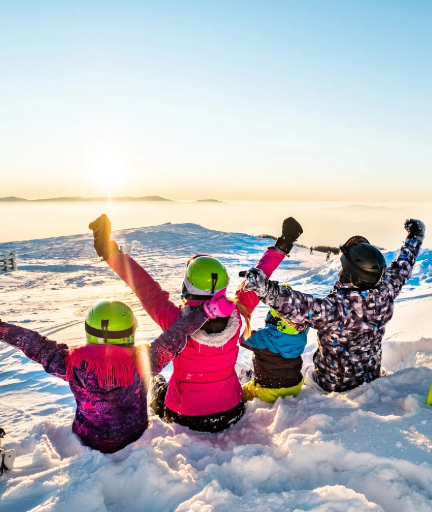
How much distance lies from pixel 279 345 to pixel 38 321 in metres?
7.80

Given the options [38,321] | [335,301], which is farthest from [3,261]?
[335,301]

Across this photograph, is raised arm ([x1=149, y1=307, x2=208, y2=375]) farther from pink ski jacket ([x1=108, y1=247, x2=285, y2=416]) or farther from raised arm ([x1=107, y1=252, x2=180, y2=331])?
raised arm ([x1=107, y1=252, x2=180, y2=331])

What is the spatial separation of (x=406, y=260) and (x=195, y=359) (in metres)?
2.11

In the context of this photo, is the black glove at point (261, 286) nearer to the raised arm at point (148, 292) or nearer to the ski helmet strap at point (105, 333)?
the raised arm at point (148, 292)

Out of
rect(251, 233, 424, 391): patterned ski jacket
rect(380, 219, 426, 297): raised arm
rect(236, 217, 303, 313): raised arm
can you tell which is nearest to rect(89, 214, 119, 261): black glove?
rect(236, 217, 303, 313): raised arm

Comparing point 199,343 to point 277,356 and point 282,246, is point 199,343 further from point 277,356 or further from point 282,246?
point 282,246

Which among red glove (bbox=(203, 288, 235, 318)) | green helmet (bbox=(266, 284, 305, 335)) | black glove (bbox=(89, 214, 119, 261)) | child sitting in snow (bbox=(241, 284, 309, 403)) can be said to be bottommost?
child sitting in snow (bbox=(241, 284, 309, 403))

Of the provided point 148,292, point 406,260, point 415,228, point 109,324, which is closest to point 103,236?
point 148,292

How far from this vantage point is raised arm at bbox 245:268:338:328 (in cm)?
256

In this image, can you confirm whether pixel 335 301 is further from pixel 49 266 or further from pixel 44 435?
pixel 49 266

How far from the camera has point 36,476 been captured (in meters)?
2.31

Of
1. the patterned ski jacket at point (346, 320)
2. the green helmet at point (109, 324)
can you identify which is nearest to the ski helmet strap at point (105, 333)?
the green helmet at point (109, 324)

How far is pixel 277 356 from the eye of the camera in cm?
342

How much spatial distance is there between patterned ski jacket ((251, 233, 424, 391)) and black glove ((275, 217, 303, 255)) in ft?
2.22
